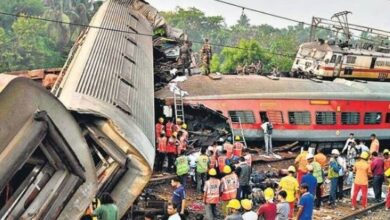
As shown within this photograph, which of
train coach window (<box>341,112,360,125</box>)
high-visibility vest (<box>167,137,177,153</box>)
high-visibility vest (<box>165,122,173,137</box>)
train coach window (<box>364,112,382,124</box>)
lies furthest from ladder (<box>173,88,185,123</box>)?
train coach window (<box>364,112,382,124</box>)

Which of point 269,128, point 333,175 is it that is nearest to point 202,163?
point 333,175

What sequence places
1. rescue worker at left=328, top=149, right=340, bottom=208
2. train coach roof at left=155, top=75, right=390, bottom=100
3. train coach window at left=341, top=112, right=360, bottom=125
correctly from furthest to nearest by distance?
train coach window at left=341, top=112, right=360, bottom=125, train coach roof at left=155, top=75, right=390, bottom=100, rescue worker at left=328, top=149, right=340, bottom=208

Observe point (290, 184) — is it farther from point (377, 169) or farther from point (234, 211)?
point (377, 169)

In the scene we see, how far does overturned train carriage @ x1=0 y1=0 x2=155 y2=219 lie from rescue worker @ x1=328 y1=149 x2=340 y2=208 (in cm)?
522

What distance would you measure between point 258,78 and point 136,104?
12546mm

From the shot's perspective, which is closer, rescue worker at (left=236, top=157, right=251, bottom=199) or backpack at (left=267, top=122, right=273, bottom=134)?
rescue worker at (left=236, top=157, right=251, bottom=199)

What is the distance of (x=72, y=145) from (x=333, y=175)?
8.85 metres

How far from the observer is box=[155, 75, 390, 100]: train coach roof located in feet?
58.3

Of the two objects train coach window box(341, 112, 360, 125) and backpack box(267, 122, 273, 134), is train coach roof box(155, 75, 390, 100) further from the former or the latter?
backpack box(267, 122, 273, 134)

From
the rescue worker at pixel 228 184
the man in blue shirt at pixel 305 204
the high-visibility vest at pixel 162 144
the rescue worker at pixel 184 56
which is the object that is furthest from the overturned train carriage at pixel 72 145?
the rescue worker at pixel 184 56

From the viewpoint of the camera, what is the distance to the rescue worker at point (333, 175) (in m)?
12.2

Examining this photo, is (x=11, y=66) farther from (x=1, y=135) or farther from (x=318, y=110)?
(x=1, y=135)

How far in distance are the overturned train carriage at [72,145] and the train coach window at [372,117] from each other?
12815 mm

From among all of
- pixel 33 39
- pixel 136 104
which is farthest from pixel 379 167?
pixel 33 39
